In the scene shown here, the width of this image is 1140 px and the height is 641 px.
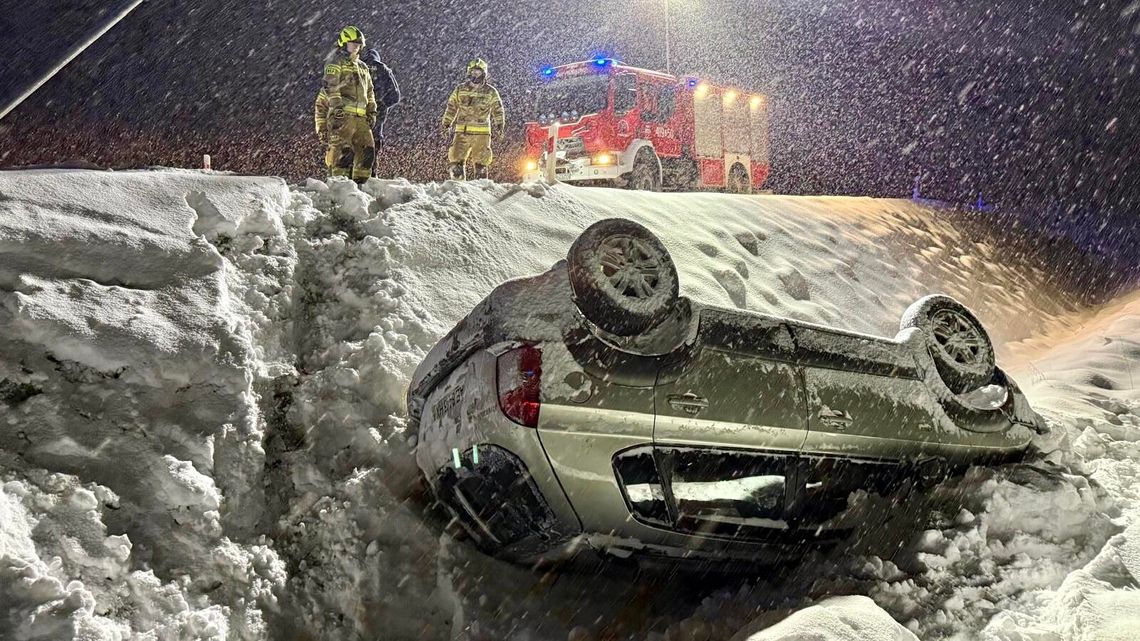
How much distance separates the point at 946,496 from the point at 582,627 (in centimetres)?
195

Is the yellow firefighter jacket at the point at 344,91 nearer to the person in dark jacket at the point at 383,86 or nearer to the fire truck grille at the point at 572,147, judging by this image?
the person in dark jacket at the point at 383,86

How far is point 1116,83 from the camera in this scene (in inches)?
1161

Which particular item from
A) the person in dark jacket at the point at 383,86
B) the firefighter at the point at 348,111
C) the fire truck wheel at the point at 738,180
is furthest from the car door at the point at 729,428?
the fire truck wheel at the point at 738,180

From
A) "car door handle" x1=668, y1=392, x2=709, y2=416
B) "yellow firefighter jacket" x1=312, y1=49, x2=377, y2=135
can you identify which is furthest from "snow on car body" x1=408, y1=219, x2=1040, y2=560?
"yellow firefighter jacket" x1=312, y1=49, x2=377, y2=135

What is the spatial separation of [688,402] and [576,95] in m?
10.9

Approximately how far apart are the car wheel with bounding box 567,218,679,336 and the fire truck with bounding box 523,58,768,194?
31.1 feet

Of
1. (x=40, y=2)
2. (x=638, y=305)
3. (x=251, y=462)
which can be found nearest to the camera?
(x=638, y=305)

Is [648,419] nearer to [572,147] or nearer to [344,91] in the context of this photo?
[344,91]

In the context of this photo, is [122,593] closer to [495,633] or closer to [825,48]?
[495,633]

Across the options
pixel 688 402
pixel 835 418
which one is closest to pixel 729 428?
pixel 688 402

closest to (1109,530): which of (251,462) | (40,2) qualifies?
(251,462)

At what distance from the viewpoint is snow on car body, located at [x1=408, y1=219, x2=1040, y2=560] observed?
3105 millimetres

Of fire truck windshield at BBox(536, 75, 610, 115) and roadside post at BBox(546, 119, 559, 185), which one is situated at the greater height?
fire truck windshield at BBox(536, 75, 610, 115)

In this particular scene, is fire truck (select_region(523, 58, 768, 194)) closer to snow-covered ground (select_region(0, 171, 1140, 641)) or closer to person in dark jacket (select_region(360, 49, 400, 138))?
person in dark jacket (select_region(360, 49, 400, 138))
